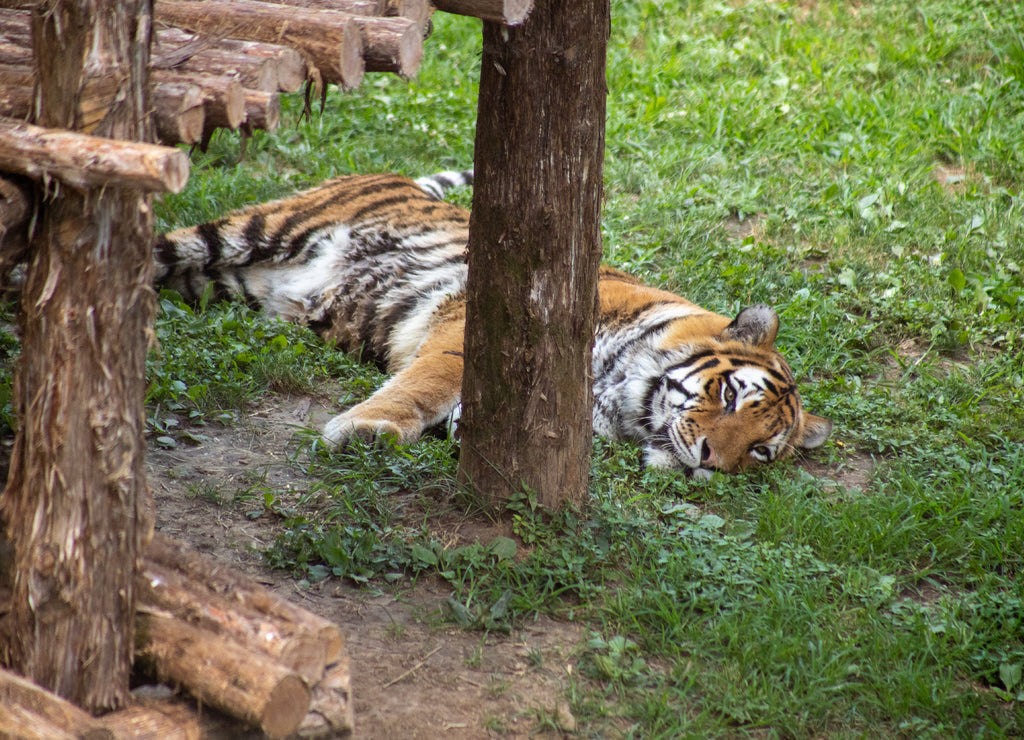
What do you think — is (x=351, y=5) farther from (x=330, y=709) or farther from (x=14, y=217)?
(x=330, y=709)

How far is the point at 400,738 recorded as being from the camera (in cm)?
230

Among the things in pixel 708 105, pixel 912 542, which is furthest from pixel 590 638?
pixel 708 105

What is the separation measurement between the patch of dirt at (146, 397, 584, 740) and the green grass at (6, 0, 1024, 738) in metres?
0.07

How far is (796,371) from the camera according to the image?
15.0 ft

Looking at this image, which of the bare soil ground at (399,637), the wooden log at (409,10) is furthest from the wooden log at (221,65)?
the bare soil ground at (399,637)

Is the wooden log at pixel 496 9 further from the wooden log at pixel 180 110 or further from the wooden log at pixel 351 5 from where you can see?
the wooden log at pixel 180 110

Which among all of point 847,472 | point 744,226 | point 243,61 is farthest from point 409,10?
point 744,226

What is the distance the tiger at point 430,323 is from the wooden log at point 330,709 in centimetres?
169

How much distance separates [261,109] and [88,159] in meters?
0.48

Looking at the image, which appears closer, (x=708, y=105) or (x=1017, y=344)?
(x=1017, y=344)

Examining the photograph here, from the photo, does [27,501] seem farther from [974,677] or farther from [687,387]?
[687,387]

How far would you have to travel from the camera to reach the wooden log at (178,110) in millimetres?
1870

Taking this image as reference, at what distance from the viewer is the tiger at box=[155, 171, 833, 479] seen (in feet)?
12.6

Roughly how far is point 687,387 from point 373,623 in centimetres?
181
